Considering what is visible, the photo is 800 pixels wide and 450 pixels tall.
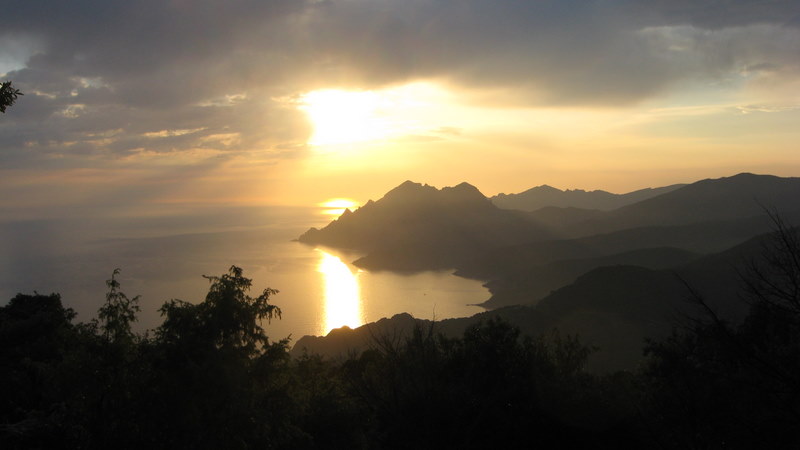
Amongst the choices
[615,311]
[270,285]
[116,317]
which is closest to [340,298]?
[270,285]

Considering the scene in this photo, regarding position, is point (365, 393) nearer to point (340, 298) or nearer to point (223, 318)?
point (223, 318)

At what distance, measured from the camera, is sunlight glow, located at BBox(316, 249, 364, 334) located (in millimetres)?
120125

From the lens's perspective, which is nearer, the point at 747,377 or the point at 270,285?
the point at 747,377

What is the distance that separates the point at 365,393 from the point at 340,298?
126017mm

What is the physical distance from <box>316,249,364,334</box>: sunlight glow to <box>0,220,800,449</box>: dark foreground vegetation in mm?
95450

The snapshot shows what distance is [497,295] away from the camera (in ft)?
491

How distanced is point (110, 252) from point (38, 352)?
205424mm

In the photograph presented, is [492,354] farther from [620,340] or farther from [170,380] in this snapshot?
[620,340]

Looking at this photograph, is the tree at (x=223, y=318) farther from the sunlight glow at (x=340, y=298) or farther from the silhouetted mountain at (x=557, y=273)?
the silhouetted mountain at (x=557, y=273)

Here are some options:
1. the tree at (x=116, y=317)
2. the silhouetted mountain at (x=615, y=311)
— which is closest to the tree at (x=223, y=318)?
the tree at (x=116, y=317)

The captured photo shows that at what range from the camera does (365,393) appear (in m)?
19.2

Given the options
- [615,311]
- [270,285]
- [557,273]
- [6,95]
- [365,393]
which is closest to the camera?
[6,95]

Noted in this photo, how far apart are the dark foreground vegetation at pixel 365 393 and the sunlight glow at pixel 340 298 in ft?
313

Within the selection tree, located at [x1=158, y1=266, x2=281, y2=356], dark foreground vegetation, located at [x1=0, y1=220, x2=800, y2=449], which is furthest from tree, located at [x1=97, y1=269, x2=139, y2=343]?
tree, located at [x1=158, y1=266, x2=281, y2=356]
